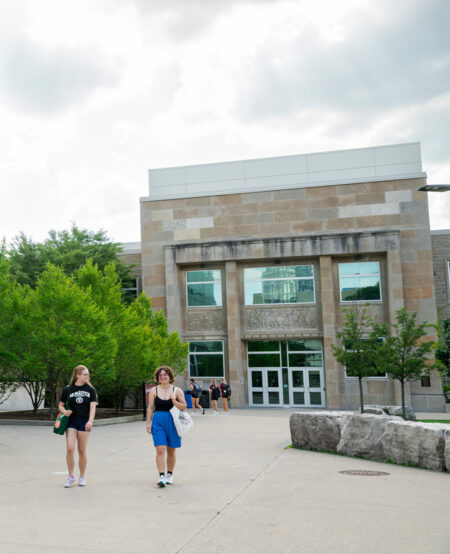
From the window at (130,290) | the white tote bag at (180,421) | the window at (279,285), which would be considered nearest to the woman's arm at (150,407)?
the white tote bag at (180,421)

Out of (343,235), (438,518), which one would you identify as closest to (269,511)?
(438,518)

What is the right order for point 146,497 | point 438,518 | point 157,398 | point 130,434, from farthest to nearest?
point 130,434 → point 157,398 → point 146,497 → point 438,518

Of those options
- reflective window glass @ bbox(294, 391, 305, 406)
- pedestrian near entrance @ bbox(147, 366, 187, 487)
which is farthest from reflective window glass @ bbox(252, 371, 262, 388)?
pedestrian near entrance @ bbox(147, 366, 187, 487)

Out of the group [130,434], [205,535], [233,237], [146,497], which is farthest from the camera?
[233,237]

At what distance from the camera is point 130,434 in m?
16.1

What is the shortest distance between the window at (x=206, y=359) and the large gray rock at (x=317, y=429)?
20.0 m

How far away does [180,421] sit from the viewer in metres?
8.18

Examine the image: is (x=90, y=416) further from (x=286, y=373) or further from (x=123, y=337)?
(x=286, y=373)

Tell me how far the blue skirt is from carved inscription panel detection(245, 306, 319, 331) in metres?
24.1

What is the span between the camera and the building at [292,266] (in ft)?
101

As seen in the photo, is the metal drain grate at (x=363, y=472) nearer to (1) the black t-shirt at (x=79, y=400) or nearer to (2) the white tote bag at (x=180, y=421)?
(2) the white tote bag at (x=180, y=421)

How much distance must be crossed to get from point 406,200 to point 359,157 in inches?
157

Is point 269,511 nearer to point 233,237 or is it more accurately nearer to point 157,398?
point 157,398

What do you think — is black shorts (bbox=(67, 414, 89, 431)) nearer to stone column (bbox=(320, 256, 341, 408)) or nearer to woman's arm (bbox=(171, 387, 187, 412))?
woman's arm (bbox=(171, 387, 187, 412))
